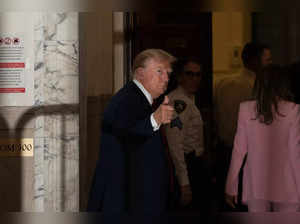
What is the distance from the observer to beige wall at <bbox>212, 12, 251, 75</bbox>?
2838mm

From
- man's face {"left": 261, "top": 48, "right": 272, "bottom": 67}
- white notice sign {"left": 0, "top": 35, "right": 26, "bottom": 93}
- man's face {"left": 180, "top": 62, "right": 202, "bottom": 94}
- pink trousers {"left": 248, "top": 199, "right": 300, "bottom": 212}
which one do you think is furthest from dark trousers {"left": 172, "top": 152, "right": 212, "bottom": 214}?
white notice sign {"left": 0, "top": 35, "right": 26, "bottom": 93}

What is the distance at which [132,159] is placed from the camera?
2898 millimetres

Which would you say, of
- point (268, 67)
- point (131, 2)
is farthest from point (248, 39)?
point (131, 2)

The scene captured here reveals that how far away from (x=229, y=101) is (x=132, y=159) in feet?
2.06

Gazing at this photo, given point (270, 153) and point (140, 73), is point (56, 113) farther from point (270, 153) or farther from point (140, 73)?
point (270, 153)

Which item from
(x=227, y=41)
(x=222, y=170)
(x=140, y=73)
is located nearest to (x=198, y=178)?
(x=222, y=170)

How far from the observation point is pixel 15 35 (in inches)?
120

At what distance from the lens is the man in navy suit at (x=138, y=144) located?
2883 millimetres

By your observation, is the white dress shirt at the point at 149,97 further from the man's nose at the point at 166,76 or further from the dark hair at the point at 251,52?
the dark hair at the point at 251,52

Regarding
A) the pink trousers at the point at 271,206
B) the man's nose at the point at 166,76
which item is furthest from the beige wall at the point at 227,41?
the pink trousers at the point at 271,206

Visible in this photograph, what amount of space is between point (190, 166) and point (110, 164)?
46cm

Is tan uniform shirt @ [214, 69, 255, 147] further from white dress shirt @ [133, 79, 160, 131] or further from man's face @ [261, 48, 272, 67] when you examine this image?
white dress shirt @ [133, 79, 160, 131]

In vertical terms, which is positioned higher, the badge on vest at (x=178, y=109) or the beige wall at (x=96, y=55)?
the beige wall at (x=96, y=55)

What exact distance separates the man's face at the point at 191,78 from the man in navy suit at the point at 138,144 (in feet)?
0.37
